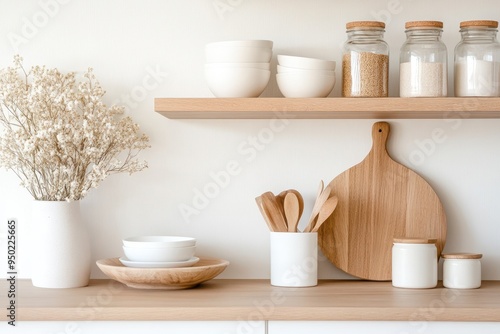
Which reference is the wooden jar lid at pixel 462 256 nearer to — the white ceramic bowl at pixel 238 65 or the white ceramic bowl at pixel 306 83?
the white ceramic bowl at pixel 306 83

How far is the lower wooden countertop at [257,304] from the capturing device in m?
1.64

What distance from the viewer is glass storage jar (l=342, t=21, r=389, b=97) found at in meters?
1.89

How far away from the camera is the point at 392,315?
1.64 m

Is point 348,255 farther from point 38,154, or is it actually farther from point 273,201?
point 38,154

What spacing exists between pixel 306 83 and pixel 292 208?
0.33m

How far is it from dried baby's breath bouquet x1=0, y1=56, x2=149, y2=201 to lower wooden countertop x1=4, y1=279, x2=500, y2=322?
0.94 ft

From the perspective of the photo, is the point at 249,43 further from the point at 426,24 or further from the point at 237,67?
the point at 426,24

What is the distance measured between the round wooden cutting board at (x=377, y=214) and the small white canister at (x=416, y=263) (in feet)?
0.38

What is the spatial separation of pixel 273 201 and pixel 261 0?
22.6 inches

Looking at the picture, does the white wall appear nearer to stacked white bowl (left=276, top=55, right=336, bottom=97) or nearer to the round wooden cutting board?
the round wooden cutting board

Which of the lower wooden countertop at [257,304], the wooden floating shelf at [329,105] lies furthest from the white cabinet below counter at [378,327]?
the wooden floating shelf at [329,105]

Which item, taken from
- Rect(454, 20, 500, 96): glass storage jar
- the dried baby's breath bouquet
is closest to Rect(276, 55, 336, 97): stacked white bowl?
Rect(454, 20, 500, 96): glass storage jar

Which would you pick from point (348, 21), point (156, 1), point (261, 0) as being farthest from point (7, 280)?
point (348, 21)

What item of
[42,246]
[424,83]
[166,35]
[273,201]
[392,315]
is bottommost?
[392,315]
